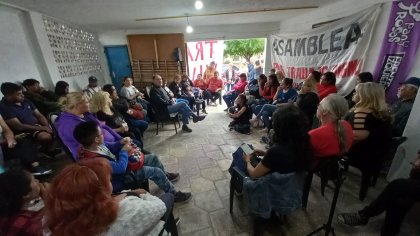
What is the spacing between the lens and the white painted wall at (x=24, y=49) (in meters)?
3.07

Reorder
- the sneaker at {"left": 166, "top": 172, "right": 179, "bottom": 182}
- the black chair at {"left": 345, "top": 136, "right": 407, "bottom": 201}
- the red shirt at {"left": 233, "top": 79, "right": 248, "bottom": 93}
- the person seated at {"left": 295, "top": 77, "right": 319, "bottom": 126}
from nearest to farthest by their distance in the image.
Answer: the black chair at {"left": 345, "top": 136, "right": 407, "bottom": 201} → the sneaker at {"left": 166, "top": 172, "right": 179, "bottom": 182} → the person seated at {"left": 295, "top": 77, "right": 319, "bottom": 126} → the red shirt at {"left": 233, "top": 79, "right": 248, "bottom": 93}

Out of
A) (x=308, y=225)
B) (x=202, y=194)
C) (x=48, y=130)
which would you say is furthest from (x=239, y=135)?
(x=48, y=130)

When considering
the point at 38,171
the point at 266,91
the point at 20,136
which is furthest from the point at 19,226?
the point at 266,91

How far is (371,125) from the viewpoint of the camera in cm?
176

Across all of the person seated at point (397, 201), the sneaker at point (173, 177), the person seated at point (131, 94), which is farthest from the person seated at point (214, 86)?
the person seated at point (397, 201)

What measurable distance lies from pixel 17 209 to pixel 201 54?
651cm

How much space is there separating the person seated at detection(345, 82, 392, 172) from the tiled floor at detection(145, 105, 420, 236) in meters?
0.46

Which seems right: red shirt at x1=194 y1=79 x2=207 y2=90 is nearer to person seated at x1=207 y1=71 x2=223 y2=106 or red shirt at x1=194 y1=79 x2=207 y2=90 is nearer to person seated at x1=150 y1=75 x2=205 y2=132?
person seated at x1=207 y1=71 x2=223 y2=106

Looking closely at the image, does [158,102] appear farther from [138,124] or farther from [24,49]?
[24,49]

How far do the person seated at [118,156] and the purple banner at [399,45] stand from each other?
2.95 metres

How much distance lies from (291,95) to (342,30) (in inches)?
52.0

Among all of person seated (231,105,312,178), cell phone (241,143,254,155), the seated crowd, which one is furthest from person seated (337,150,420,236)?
cell phone (241,143,254,155)

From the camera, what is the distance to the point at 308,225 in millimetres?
1687

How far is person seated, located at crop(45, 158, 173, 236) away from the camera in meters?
0.71
